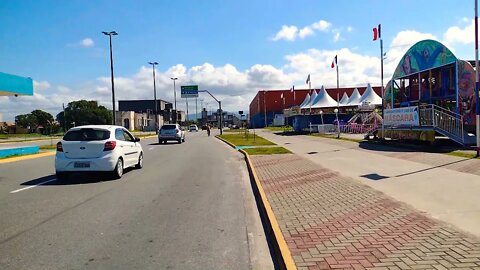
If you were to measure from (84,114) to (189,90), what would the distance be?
177ft

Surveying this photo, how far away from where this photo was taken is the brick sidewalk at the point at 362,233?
5.01 meters

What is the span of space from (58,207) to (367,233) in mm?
5972

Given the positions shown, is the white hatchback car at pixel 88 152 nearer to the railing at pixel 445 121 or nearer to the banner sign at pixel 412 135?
the banner sign at pixel 412 135

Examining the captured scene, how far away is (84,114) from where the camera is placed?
A: 10600cm

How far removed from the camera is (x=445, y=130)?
21.6 metres

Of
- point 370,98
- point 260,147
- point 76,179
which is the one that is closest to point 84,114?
point 370,98

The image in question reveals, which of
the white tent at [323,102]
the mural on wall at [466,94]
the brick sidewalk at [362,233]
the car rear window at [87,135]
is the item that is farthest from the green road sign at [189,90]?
the brick sidewalk at [362,233]

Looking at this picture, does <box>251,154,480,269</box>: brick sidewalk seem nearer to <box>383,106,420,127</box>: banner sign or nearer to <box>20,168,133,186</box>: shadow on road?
<box>20,168,133,186</box>: shadow on road

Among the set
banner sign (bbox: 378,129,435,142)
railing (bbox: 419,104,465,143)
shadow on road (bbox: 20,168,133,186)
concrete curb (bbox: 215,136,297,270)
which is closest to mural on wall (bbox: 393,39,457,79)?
railing (bbox: 419,104,465,143)

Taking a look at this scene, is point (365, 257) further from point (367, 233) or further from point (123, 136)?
point (123, 136)

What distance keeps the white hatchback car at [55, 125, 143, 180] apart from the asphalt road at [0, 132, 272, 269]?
0.43m

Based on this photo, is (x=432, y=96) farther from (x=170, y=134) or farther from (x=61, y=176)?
(x=61, y=176)

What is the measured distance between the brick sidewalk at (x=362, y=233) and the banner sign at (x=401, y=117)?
15.0 m

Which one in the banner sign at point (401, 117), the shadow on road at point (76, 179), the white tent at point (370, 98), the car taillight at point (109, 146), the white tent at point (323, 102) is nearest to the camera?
the shadow on road at point (76, 179)
